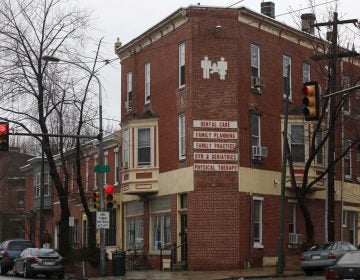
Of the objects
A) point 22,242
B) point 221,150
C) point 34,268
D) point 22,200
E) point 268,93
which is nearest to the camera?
point 34,268

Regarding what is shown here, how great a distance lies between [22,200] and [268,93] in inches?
2012

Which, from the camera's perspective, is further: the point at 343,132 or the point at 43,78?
the point at 343,132

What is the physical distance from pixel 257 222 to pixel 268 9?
12512mm

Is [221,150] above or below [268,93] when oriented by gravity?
below

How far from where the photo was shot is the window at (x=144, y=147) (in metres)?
37.2

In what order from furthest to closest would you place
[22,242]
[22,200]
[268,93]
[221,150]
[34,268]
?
[22,200] < [22,242] < [268,93] < [221,150] < [34,268]

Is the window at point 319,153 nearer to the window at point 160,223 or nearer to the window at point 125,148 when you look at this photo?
the window at point 160,223

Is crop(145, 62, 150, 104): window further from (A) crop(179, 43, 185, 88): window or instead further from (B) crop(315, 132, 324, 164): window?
(B) crop(315, 132, 324, 164): window

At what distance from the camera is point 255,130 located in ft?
115

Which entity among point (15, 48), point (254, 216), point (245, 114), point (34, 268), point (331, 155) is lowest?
point (34, 268)

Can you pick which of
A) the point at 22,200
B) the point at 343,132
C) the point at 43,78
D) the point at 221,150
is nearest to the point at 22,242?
the point at 43,78

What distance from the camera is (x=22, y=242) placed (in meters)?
38.8

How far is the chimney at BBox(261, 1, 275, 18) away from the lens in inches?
1553

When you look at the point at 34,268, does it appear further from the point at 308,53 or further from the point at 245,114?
the point at 308,53
